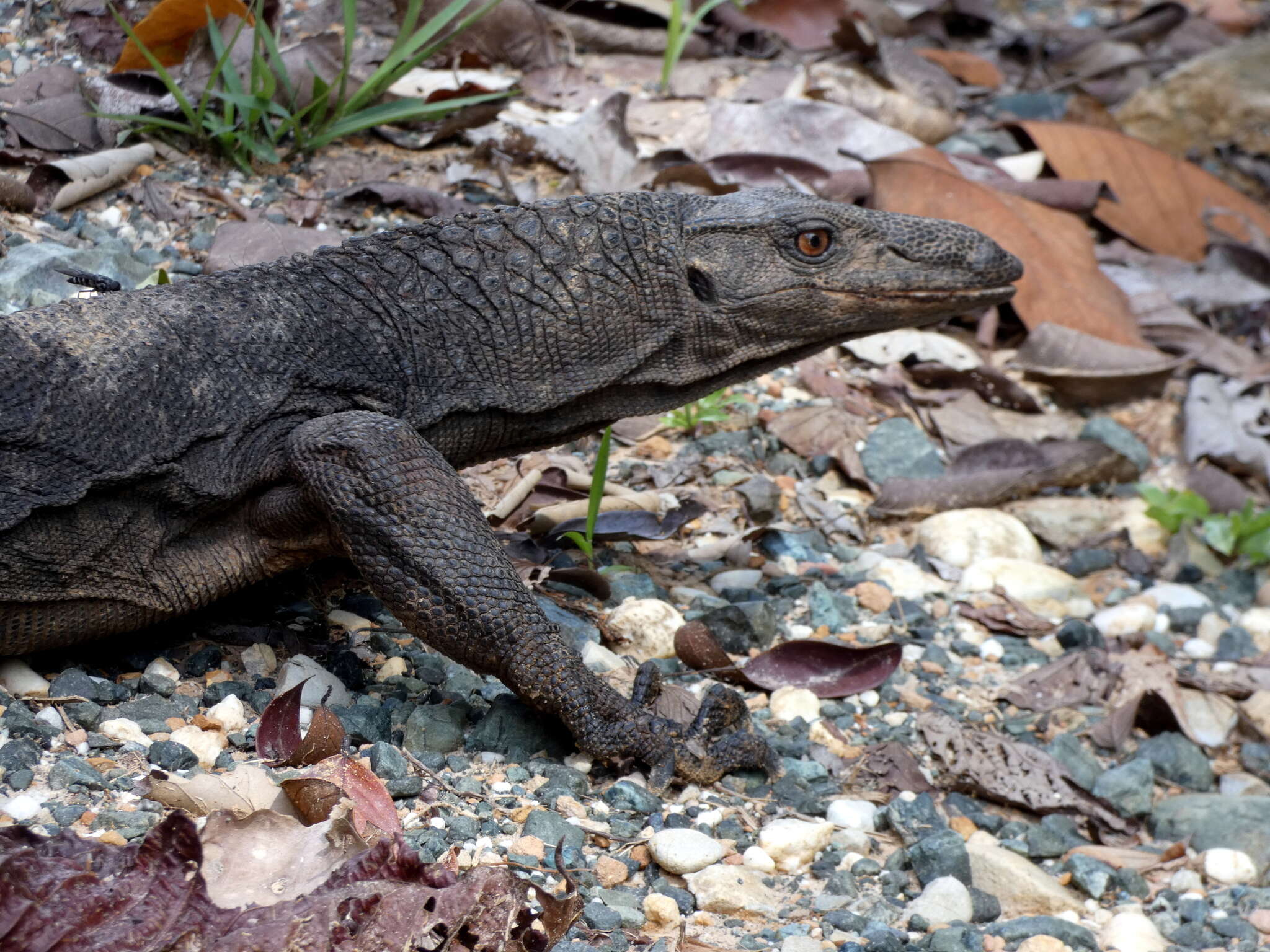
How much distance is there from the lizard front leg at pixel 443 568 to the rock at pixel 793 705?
0.75 m

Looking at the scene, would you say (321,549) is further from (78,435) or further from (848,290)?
(848,290)

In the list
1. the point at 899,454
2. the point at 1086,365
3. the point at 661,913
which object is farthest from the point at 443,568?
the point at 1086,365

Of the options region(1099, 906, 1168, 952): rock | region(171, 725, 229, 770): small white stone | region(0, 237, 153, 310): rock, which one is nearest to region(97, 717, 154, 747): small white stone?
region(171, 725, 229, 770): small white stone

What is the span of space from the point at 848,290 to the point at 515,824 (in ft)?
6.52

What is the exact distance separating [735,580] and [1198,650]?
206 centimetres

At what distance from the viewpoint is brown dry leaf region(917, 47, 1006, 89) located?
9.31m

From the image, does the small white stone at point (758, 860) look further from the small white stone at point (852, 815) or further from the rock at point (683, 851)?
the small white stone at point (852, 815)

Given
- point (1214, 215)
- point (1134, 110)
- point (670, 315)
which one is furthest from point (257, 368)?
point (1134, 110)

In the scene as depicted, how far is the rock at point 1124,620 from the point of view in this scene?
17.9 ft

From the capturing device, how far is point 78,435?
3.40 meters

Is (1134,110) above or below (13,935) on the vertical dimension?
below

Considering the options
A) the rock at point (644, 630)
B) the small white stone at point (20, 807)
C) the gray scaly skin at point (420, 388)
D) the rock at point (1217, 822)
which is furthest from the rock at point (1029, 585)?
the small white stone at point (20, 807)

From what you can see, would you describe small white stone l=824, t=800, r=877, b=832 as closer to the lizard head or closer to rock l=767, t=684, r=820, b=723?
rock l=767, t=684, r=820, b=723

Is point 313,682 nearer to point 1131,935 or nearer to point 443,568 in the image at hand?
point 443,568
